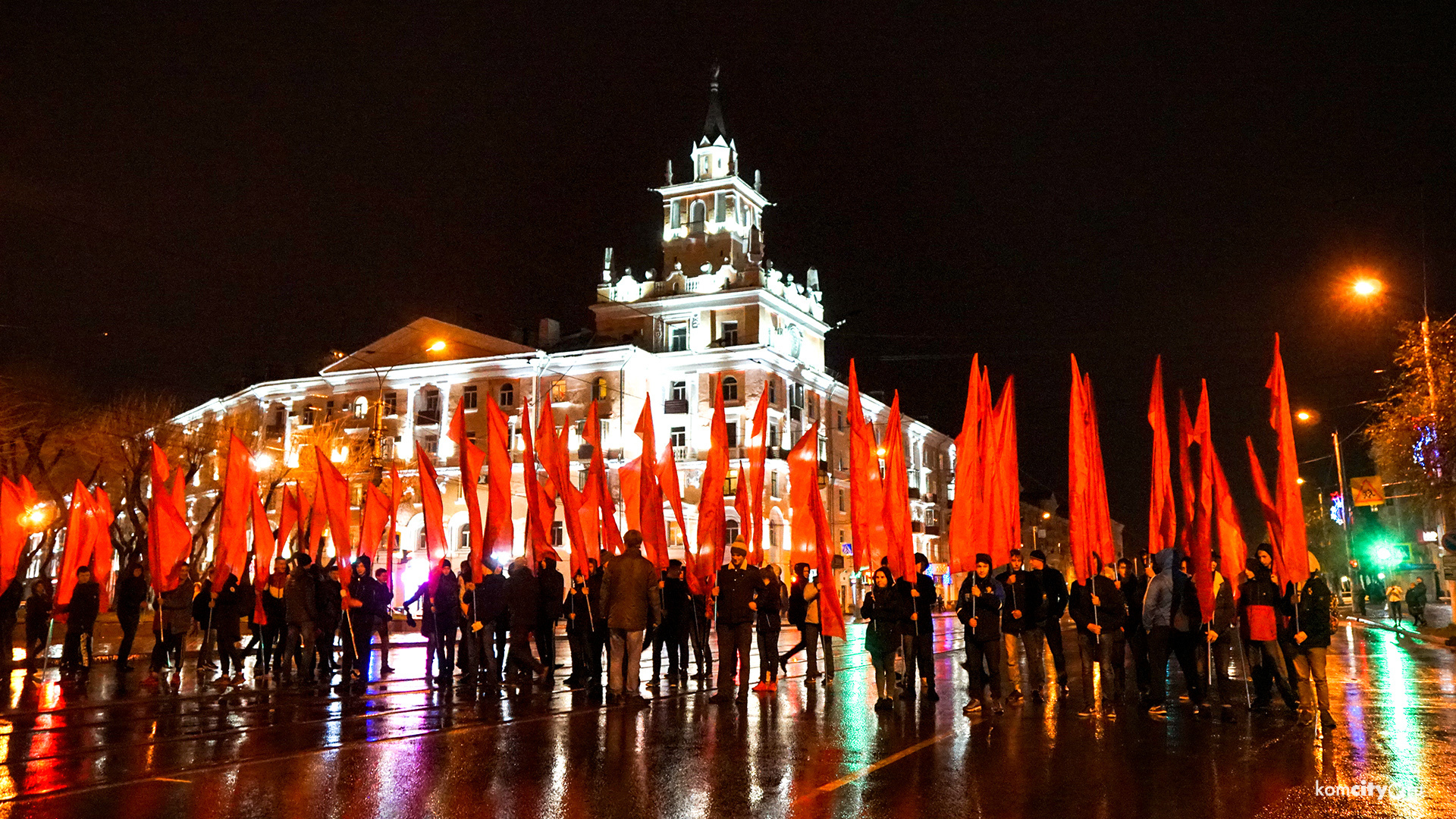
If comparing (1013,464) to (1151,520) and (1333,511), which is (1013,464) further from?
(1333,511)

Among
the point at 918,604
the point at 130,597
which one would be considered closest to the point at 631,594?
the point at 918,604

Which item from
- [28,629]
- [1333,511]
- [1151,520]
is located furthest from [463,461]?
[1333,511]

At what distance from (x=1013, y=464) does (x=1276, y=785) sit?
9.79m

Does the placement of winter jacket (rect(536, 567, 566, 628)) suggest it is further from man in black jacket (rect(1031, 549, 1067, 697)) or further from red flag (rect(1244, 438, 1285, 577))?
red flag (rect(1244, 438, 1285, 577))

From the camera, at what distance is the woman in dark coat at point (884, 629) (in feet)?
44.5

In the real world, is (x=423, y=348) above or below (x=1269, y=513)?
above

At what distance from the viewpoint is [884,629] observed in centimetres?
1373

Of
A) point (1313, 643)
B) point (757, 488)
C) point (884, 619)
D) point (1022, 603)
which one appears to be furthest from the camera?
point (757, 488)

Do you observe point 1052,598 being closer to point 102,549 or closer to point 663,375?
point 102,549

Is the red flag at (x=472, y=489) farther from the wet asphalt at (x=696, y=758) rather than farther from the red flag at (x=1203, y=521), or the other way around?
the red flag at (x=1203, y=521)

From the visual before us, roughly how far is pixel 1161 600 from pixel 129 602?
16114 millimetres

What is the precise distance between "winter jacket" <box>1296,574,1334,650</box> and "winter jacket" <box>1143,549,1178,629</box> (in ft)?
4.51

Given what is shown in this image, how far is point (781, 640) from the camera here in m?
31.6

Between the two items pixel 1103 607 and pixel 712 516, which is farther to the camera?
pixel 712 516
